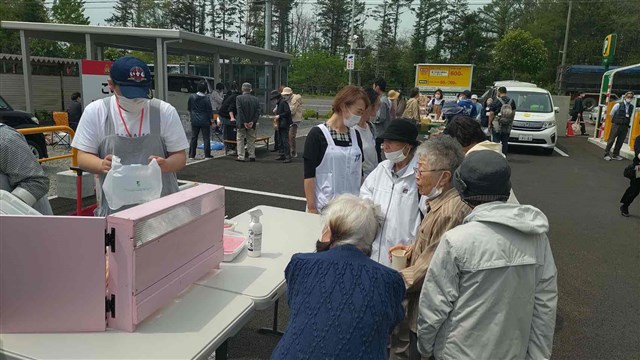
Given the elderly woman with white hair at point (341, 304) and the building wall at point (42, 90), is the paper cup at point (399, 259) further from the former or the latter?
the building wall at point (42, 90)

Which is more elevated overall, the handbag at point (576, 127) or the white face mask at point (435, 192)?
the white face mask at point (435, 192)

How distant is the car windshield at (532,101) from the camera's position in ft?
47.0

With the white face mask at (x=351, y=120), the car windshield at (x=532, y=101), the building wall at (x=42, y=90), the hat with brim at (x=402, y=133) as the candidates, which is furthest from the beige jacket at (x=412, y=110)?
the building wall at (x=42, y=90)

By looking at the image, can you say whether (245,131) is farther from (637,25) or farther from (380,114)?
(637,25)

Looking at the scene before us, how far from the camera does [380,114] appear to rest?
26.9ft

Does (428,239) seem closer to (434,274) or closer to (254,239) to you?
(434,274)

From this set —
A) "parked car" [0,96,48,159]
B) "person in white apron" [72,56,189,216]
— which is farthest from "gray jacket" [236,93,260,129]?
"person in white apron" [72,56,189,216]

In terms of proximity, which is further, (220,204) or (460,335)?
(220,204)

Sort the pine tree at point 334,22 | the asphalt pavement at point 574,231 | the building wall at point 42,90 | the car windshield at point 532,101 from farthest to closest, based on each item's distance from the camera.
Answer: the pine tree at point 334,22 < the building wall at point 42,90 < the car windshield at point 532,101 < the asphalt pavement at point 574,231

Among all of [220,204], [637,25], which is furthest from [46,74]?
[637,25]

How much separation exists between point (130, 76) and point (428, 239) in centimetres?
188

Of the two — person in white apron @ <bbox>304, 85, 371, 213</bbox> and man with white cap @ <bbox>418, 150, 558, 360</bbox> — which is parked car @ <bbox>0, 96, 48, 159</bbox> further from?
man with white cap @ <bbox>418, 150, 558, 360</bbox>

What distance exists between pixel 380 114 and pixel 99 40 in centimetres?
1075

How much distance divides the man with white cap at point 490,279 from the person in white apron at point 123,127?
176 cm
